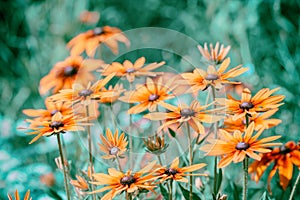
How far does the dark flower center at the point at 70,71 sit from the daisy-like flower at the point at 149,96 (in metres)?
0.47

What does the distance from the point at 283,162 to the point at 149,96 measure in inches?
13.6

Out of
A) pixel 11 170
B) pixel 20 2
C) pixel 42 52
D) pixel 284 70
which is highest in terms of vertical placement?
pixel 20 2

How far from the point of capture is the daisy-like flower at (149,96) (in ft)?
3.37

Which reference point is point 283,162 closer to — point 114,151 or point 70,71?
point 114,151

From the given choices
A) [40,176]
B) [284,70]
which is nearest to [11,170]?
[40,176]

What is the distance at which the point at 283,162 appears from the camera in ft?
3.88

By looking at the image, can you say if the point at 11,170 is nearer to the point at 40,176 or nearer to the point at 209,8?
the point at 40,176

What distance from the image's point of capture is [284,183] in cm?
116

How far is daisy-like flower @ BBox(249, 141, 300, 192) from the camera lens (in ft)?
3.80

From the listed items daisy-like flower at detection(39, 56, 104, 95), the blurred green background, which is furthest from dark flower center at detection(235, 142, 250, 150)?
the blurred green background

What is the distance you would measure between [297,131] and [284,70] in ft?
1.76

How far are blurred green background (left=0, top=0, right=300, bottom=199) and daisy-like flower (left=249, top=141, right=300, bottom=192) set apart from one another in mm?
603

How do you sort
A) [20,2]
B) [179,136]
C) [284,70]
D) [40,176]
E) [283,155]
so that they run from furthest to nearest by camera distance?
1. [20,2]
2. [284,70]
3. [40,176]
4. [179,136]
5. [283,155]

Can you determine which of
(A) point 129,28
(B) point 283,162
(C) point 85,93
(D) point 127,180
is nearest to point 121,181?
(D) point 127,180
